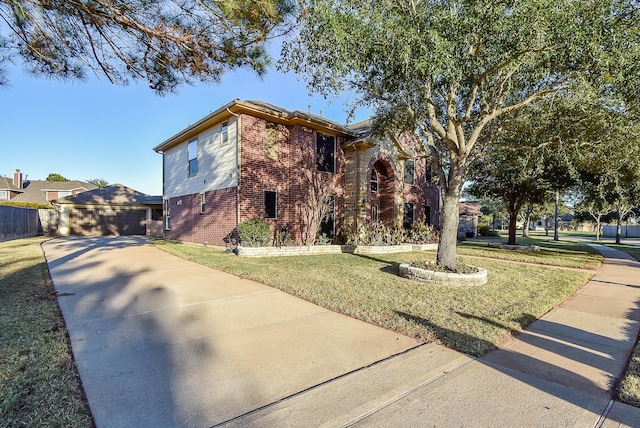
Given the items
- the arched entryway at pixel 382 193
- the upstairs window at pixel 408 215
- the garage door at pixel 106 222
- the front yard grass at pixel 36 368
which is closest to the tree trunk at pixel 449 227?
the front yard grass at pixel 36 368

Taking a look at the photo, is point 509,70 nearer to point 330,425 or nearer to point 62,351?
point 330,425

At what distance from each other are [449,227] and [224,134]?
364 inches

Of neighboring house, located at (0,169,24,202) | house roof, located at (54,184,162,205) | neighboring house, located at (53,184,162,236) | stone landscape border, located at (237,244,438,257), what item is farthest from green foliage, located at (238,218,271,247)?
neighboring house, located at (0,169,24,202)

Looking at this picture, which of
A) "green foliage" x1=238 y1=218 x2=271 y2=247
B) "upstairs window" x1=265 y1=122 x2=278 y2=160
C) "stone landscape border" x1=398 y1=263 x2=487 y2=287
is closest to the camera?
"stone landscape border" x1=398 y1=263 x2=487 y2=287

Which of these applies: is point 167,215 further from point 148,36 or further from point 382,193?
point 148,36

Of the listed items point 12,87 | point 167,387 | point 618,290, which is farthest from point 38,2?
point 618,290

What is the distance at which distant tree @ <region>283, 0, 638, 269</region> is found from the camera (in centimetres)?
568

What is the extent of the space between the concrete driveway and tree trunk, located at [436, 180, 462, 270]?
13.5 ft

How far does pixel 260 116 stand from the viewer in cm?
1261

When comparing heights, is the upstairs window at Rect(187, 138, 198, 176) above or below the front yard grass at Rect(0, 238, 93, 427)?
above

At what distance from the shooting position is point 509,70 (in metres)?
6.64

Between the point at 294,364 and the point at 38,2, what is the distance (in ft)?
Result: 19.6

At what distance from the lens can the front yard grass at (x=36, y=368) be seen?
7.56 ft

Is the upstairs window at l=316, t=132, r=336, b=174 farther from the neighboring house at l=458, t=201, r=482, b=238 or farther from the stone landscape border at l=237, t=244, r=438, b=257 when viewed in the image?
the neighboring house at l=458, t=201, r=482, b=238
